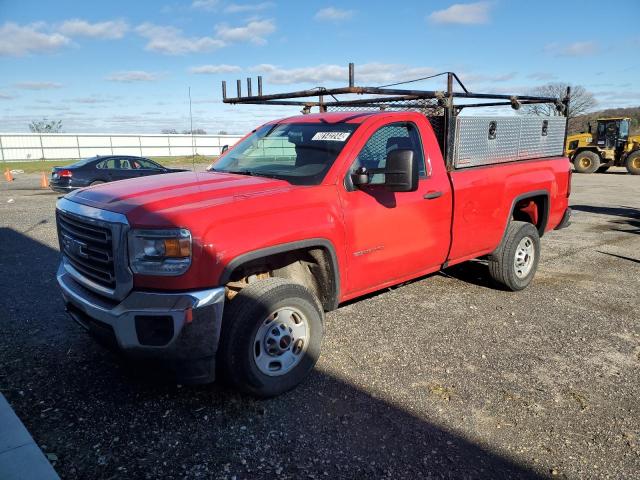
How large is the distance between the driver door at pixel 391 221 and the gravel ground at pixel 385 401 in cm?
67

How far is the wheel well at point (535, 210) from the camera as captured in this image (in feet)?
19.1

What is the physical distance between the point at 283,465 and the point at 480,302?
331 centimetres

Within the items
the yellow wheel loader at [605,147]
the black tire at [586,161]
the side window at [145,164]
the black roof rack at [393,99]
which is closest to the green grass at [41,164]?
the side window at [145,164]

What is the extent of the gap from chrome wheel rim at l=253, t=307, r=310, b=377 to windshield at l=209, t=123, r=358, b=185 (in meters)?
1.01

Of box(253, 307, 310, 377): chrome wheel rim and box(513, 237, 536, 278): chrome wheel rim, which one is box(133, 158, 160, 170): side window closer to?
box(513, 237, 536, 278): chrome wheel rim

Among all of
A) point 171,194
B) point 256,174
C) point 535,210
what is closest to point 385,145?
point 256,174

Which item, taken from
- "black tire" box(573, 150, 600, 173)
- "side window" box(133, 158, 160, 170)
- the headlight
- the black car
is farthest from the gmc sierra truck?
"black tire" box(573, 150, 600, 173)

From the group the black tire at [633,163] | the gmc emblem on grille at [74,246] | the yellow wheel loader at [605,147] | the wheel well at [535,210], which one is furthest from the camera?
the yellow wheel loader at [605,147]

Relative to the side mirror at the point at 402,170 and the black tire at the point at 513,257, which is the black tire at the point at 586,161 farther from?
the side mirror at the point at 402,170

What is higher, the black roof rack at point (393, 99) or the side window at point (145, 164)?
the black roof rack at point (393, 99)

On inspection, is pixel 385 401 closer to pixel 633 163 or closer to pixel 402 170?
pixel 402 170

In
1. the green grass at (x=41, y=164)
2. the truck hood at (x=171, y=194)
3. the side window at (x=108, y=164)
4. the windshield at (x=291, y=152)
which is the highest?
the windshield at (x=291, y=152)

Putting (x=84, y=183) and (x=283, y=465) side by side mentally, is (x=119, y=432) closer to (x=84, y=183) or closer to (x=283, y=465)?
(x=283, y=465)

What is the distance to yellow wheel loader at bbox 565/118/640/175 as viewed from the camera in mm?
24781
